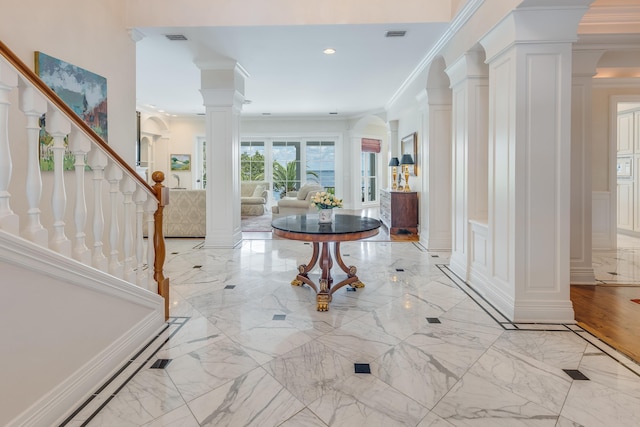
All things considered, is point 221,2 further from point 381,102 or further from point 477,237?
point 381,102

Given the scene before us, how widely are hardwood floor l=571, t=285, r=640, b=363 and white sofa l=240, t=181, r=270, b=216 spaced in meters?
7.70

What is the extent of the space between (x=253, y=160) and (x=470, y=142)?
858cm

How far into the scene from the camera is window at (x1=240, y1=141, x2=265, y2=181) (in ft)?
38.5

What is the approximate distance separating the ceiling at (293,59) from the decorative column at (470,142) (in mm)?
710

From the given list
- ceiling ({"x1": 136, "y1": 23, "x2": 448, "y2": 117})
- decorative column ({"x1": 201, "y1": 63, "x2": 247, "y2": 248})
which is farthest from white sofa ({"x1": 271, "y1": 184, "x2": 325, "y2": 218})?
decorative column ({"x1": 201, "y1": 63, "x2": 247, "y2": 248})

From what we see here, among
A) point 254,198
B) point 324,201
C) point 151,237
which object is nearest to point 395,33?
point 324,201

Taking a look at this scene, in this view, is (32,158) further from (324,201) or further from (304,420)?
(324,201)

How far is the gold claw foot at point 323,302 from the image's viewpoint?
3264mm

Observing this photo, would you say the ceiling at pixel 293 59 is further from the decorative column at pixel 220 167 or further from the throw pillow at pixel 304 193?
the throw pillow at pixel 304 193

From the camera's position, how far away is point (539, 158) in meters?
2.93

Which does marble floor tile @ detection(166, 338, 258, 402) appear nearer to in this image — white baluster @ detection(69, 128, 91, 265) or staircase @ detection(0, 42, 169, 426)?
staircase @ detection(0, 42, 169, 426)

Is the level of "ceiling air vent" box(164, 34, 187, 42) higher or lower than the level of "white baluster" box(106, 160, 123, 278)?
higher

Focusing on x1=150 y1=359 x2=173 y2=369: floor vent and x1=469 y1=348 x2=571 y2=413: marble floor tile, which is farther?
x1=150 y1=359 x2=173 y2=369: floor vent

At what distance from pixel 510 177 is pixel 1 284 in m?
3.17
